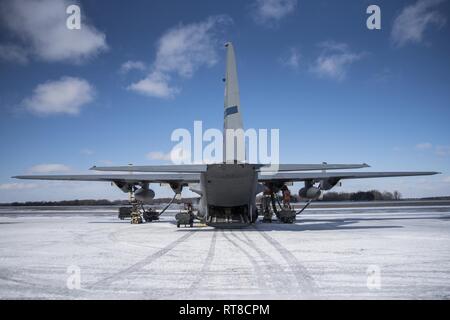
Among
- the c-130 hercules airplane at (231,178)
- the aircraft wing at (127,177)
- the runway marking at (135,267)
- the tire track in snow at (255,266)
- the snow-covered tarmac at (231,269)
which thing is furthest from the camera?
the aircraft wing at (127,177)

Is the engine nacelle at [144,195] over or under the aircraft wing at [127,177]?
under

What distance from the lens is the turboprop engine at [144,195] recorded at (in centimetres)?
2316

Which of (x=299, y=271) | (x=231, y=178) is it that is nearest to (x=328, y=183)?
(x=231, y=178)

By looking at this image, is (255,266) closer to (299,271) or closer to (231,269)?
(231,269)

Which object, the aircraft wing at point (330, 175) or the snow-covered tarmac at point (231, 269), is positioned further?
the aircraft wing at point (330, 175)

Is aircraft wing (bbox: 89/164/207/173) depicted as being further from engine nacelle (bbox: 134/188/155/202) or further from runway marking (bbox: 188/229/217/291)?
engine nacelle (bbox: 134/188/155/202)

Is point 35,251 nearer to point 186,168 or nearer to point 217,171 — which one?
A: point 186,168

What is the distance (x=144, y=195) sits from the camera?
23.2m

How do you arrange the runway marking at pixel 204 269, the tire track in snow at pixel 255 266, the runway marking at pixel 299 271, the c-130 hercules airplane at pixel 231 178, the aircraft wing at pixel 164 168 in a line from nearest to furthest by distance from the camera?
the runway marking at pixel 299 271 → the runway marking at pixel 204 269 → the tire track in snow at pixel 255 266 → the aircraft wing at pixel 164 168 → the c-130 hercules airplane at pixel 231 178

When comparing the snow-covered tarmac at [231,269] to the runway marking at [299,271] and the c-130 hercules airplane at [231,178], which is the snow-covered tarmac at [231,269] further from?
the c-130 hercules airplane at [231,178]

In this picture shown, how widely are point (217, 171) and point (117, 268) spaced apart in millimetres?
8337

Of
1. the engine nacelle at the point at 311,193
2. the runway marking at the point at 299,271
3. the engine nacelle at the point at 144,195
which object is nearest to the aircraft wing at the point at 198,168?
the runway marking at the point at 299,271
